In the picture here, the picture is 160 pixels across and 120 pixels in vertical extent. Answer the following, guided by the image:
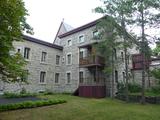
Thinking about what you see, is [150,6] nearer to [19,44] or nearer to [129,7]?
[129,7]

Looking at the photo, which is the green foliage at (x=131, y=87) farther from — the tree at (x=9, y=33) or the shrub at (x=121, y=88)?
the tree at (x=9, y=33)

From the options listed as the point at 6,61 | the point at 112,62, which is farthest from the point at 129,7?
the point at 6,61

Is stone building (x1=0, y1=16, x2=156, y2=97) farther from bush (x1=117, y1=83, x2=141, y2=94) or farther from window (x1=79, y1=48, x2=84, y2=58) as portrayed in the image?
bush (x1=117, y1=83, x2=141, y2=94)

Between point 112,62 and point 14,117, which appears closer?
point 14,117

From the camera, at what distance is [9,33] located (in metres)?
9.65

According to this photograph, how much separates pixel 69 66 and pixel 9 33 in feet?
56.1

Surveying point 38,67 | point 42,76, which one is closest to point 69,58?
point 42,76

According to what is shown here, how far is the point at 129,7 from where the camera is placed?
1545cm

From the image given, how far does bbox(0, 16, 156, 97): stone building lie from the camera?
21.1m

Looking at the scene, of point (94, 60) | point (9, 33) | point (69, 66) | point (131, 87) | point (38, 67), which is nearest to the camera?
point (9, 33)

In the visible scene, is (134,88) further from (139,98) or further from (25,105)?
(25,105)

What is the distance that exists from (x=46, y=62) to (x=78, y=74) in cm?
501


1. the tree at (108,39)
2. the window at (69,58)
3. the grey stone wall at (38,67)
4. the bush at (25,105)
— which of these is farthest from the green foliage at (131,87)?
the grey stone wall at (38,67)

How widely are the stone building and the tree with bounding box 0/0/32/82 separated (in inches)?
452
